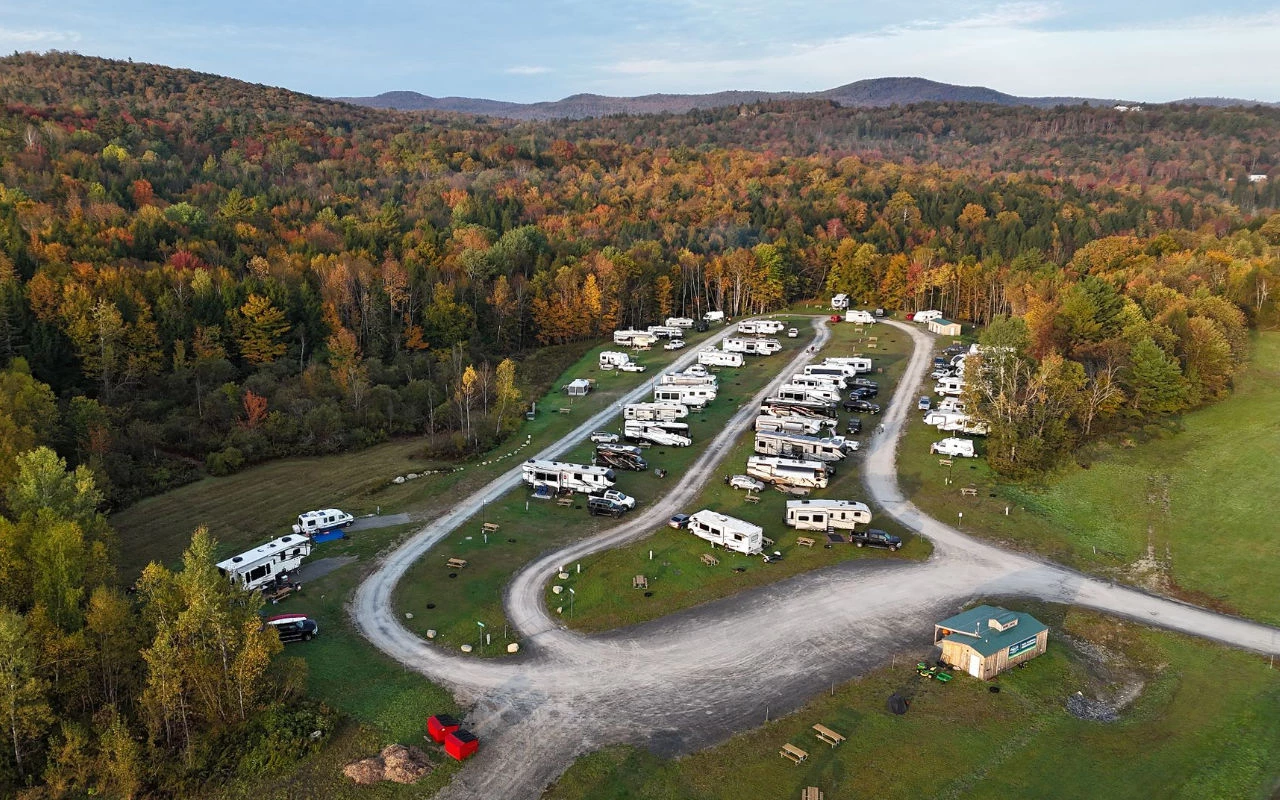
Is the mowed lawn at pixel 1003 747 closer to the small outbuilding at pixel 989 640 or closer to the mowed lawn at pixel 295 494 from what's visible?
the small outbuilding at pixel 989 640

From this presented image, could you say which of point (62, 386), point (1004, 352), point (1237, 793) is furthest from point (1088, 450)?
point (62, 386)

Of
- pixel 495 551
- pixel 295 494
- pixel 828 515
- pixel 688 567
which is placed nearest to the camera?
pixel 688 567

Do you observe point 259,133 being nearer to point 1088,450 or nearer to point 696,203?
point 696,203

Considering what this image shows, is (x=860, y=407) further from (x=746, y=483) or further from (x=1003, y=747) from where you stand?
(x=1003, y=747)

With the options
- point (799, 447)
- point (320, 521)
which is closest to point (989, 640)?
point (799, 447)

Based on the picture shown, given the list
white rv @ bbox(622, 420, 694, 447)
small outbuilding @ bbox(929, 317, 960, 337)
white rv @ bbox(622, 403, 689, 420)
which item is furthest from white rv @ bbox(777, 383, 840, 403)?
small outbuilding @ bbox(929, 317, 960, 337)
